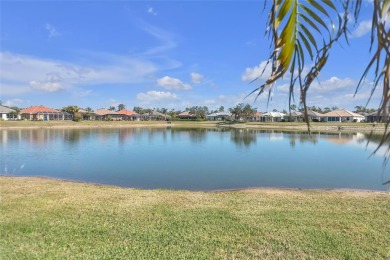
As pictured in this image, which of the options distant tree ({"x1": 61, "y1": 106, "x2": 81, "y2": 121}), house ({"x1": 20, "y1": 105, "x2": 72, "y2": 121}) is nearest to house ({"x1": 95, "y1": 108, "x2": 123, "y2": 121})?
distant tree ({"x1": 61, "y1": 106, "x2": 81, "y2": 121})

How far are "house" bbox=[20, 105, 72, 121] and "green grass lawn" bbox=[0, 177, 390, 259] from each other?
8795 cm

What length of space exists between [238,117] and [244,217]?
331 feet

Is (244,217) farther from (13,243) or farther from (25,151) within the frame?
(25,151)

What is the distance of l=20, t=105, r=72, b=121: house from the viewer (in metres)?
88.4

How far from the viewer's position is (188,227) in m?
5.99

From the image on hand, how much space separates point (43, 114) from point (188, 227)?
9277 centimetres

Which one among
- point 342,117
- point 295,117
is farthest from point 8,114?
point 295,117

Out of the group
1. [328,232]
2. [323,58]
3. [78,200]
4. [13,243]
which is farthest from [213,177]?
[323,58]

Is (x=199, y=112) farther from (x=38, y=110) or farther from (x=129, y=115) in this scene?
(x=38, y=110)

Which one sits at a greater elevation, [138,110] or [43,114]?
[138,110]

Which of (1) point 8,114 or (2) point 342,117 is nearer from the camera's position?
(1) point 8,114

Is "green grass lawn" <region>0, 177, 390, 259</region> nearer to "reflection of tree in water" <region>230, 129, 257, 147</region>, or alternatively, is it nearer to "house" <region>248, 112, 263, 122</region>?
"reflection of tree in water" <region>230, 129, 257, 147</region>

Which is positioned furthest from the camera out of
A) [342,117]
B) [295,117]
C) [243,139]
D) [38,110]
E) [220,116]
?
[220,116]

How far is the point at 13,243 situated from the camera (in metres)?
5.08
